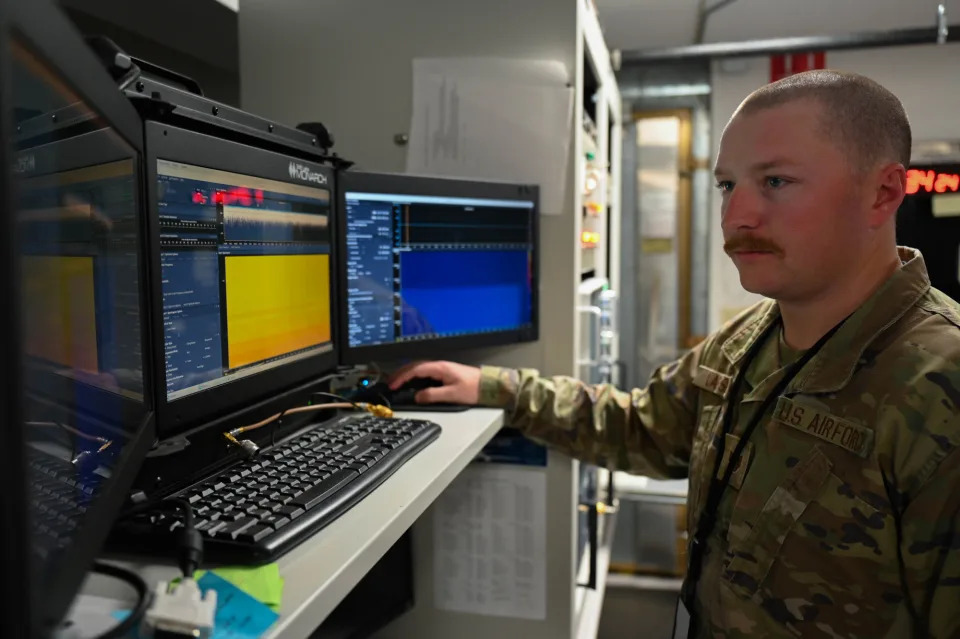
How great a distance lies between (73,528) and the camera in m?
0.54

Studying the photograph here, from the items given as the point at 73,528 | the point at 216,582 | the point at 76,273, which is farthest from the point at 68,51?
the point at 216,582

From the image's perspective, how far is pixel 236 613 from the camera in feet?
2.02

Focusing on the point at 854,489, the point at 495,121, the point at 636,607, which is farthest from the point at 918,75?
the point at 854,489

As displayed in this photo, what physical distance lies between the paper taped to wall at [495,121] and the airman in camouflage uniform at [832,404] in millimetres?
469

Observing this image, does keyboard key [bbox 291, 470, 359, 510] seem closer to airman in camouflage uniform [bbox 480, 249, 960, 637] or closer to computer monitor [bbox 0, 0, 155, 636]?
computer monitor [bbox 0, 0, 155, 636]

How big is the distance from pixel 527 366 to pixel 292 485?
808 millimetres

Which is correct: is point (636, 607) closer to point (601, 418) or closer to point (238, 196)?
point (601, 418)

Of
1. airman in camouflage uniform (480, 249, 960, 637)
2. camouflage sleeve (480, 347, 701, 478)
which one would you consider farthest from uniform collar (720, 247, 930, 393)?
camouflage sleeve (480, 347, 701, 478)

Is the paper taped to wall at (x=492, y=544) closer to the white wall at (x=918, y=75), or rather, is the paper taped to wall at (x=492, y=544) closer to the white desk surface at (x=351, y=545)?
the white desk surface at (x=351, y=545)

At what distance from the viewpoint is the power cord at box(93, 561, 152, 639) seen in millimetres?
543

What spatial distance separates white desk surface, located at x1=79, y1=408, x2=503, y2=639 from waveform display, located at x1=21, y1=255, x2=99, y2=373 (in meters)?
0.24

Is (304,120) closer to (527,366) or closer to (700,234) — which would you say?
(527,366)

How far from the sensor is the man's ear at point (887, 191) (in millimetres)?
1044

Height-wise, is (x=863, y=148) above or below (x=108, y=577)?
above
